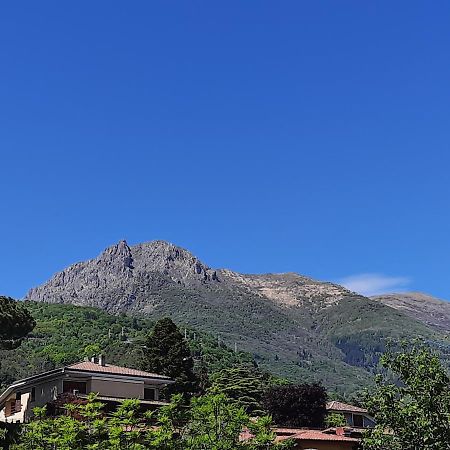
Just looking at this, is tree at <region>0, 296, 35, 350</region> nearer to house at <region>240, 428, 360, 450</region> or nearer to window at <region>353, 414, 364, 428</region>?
house at <region>240, 428, 360, 450</region>

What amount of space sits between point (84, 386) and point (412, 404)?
89.5 ft

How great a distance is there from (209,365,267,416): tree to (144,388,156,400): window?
56.8 feet

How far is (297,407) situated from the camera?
63.4 m

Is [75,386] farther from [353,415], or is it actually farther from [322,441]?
[353,415]

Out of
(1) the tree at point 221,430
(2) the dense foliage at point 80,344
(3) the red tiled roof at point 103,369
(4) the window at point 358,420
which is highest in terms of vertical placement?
(2) the dense foliage at point 80,344

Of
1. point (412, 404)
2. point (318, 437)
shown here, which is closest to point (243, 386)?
point (318, 437)

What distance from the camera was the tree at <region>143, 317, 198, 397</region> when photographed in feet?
204

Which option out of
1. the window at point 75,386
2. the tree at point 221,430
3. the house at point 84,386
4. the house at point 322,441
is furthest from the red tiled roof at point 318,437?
the tree at point 221,430

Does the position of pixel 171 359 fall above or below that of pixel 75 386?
above

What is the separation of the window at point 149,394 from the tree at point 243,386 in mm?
17303

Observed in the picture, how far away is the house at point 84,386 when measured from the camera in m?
47.3

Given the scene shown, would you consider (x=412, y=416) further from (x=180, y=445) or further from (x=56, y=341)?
(x=56, y=341)

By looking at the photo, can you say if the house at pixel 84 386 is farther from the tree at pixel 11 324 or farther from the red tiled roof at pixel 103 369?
the tree at pixel 11 324

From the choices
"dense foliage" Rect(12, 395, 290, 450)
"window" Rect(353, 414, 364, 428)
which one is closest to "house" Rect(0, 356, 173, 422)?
"dense foliage" Rect(12, 395, 290, 450)
